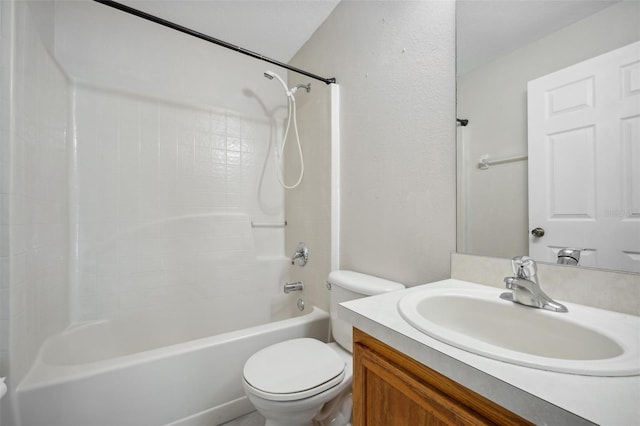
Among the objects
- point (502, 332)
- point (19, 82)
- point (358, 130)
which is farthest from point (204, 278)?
point (502, 332)

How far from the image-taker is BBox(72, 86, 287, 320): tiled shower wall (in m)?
1.56

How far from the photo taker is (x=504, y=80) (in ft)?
2.86

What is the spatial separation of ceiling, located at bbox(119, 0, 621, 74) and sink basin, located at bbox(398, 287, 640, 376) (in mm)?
782

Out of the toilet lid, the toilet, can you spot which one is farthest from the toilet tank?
the toilet lid

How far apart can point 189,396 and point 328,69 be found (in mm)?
1926

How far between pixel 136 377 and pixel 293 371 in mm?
638

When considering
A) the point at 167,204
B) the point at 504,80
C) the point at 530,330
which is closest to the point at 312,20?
the point at 504,80

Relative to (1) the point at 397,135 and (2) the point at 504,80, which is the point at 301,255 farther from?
(2) the point at 504,80

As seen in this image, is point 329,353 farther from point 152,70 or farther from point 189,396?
point 152,70

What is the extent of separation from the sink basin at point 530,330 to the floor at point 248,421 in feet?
3.57

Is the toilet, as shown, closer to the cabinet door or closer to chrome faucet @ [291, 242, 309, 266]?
the cabinet door

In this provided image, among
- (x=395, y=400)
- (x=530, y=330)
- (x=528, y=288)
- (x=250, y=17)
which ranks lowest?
(x=395, y=400)

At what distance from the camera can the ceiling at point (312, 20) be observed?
777 mm

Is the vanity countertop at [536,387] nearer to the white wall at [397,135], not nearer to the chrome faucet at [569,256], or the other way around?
the chrome faucet at [569,256]
